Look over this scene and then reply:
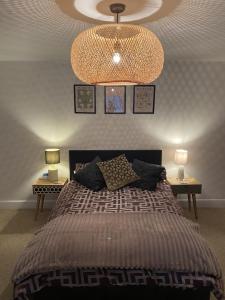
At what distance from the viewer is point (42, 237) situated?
7.50ft

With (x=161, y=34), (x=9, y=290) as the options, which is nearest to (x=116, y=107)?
(x=161, y=34)

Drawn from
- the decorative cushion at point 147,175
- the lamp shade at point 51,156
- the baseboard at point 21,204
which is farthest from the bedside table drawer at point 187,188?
the baseboard at point 21,204

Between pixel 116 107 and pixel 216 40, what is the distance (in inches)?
73.1

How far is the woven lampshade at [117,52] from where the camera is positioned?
165 centimetres

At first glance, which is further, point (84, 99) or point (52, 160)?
point (84, 99)

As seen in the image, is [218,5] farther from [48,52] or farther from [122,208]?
[48,52]

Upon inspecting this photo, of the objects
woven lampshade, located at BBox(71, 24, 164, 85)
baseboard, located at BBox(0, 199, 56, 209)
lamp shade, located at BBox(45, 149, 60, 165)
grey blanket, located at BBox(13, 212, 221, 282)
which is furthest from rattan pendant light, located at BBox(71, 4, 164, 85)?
baseboard, located at BBox(0, 199, 56, 209)

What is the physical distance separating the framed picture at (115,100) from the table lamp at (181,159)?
1.11 m

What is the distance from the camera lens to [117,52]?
64.8 inches

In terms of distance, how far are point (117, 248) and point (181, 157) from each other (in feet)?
7.91

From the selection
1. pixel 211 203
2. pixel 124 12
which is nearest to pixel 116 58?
pixel 124 12

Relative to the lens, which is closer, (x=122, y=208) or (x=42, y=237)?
(x=42, y=237)

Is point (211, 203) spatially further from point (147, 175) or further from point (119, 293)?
point (119, 293)

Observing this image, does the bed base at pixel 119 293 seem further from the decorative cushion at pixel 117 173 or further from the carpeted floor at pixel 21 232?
the decorative cushion at pixel 117 173
